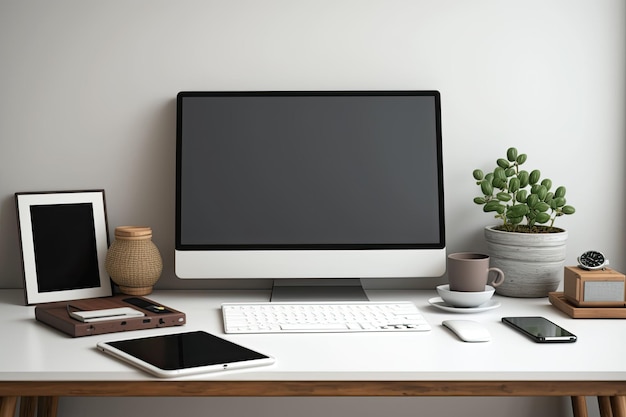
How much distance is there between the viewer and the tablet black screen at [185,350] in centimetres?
144

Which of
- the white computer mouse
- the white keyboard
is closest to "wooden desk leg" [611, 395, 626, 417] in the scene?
the white computer mouse

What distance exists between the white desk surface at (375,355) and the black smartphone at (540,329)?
0.01 metres

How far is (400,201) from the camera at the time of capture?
2035mm

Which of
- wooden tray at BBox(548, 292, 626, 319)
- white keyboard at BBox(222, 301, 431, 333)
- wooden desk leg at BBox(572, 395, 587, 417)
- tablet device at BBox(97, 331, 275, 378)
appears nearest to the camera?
tablet device at BBox(97, 331, 275, 378)

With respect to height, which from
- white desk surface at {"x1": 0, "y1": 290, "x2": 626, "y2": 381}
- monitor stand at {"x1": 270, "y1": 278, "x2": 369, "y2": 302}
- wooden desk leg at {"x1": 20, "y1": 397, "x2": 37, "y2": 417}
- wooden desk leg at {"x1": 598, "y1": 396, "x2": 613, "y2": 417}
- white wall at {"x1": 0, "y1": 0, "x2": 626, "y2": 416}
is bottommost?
wooden desk leg at {"x1": 20, "y1": 397, "x2": 37, "y2": 417}

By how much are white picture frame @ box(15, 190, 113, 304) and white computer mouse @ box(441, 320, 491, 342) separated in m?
0.97

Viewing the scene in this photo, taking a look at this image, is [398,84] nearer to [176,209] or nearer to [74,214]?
[176,209]

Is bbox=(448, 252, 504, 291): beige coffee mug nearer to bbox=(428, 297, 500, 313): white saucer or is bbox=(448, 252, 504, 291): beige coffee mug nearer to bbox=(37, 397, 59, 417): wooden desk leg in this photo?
bbox=(428, 297, 500, 313): white saucer

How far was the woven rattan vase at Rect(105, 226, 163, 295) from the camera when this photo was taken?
6.56ft

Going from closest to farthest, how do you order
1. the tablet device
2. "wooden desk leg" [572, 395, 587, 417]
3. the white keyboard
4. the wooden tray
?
1. the tablet device
2. the white keyboard
3. the wooden tray
4. "wooden desk leg" [572, 395, 587, 417]

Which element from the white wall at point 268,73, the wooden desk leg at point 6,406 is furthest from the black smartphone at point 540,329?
the wooden desk leg at point 6,406

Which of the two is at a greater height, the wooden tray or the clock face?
the clock face

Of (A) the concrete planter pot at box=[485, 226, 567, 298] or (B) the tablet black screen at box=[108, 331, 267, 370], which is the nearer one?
(B) the tablet black screen at box=[108, 331, 267, 370]

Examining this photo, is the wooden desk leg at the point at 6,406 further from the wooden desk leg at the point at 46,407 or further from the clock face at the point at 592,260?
the clock face at the point at 592,260
